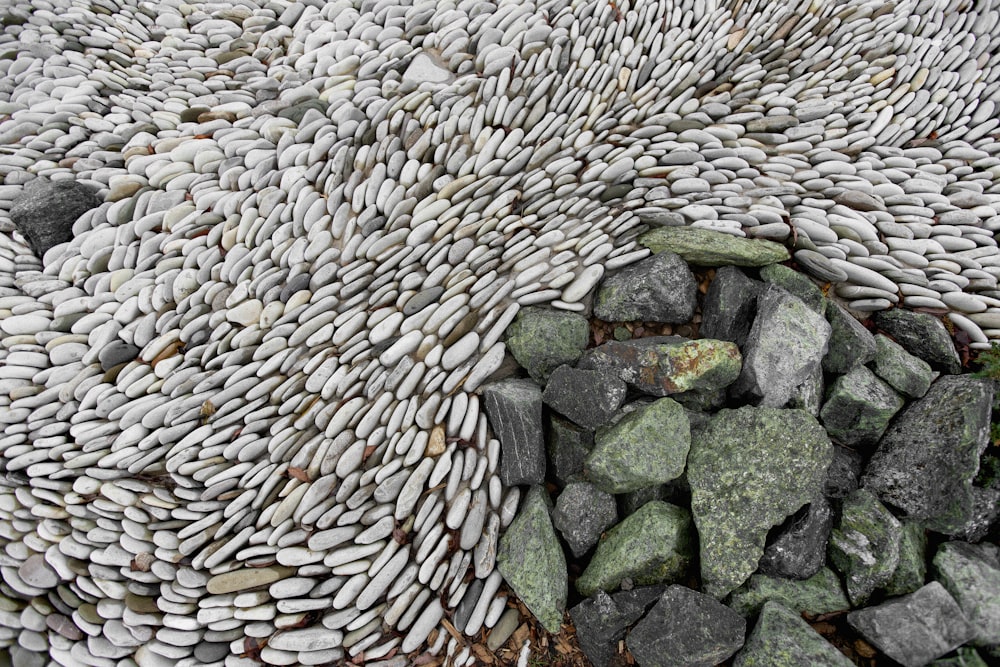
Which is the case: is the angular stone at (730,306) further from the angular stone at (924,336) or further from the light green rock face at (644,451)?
the angular stone at (924,336)

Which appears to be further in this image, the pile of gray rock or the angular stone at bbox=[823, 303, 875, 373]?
the angular stone at bbox=[823, 303, 875, 373]

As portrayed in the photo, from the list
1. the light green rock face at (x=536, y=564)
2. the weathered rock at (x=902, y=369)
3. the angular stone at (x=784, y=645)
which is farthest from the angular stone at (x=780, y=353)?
the light green rock face at (x=536, y=564)

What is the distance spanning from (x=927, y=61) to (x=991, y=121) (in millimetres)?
567

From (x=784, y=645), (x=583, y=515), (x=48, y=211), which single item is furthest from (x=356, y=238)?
(x=784, y=645)

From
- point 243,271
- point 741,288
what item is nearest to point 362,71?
point 243,271

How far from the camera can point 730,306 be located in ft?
9.52

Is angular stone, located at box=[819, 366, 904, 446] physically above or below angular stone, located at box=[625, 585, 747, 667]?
above

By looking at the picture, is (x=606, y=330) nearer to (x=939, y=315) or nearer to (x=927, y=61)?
(x=939, y=315)

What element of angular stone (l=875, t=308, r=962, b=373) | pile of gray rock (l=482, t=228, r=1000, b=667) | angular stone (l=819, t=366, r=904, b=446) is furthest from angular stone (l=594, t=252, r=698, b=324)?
angular stone (l=875, t=308, r=962, b=373)

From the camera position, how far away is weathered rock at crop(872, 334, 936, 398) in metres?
2.77

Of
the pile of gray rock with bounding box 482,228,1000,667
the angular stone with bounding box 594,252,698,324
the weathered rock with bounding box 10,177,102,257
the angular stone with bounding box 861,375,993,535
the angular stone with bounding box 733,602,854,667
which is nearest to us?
the angular stone with bounding box 733,602,854,667

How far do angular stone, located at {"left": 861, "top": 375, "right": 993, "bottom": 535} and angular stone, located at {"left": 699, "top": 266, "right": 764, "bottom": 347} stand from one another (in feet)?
2.74

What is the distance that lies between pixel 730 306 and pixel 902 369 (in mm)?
857

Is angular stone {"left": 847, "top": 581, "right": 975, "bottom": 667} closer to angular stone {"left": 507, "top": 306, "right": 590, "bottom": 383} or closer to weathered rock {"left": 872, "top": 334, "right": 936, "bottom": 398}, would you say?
weathered rock {"left": 872, "top": 334, "right": 936, "bottom": 398}
